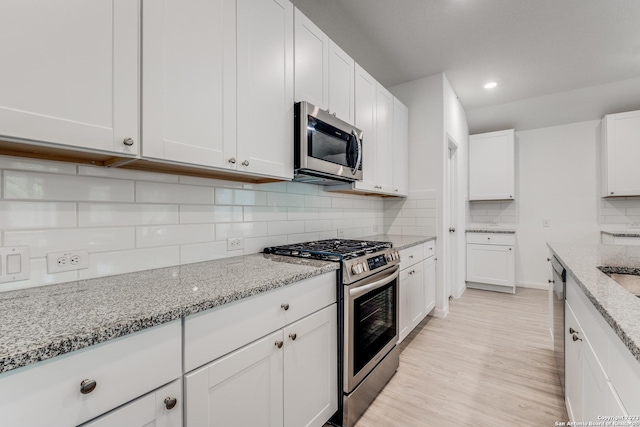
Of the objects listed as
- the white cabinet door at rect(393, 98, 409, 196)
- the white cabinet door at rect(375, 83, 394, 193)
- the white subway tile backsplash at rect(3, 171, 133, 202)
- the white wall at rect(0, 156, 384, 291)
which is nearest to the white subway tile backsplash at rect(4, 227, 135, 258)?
the white wall at rect(0, 156, 384, 291)

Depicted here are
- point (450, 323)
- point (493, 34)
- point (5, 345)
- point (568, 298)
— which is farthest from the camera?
point (450, 323)

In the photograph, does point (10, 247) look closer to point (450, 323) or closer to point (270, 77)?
point (270, 77)

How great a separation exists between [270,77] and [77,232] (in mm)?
1165

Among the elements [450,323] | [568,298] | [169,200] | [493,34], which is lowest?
[450,323]

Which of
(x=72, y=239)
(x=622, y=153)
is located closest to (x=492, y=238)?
(x=622, y=153)

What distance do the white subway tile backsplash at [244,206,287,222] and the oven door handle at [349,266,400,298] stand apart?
2.55 feet

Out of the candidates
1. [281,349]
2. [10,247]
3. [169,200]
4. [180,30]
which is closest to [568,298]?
[281,349]

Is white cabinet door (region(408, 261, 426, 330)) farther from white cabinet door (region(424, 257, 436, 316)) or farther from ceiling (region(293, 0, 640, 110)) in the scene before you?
ceiling (region(293, 0, 640, 110))

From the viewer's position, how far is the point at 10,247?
1021 millimetres

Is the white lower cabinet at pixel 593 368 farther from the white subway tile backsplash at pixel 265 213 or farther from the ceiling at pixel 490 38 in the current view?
the ceiling at pixel 490 38

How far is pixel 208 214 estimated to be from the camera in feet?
5.41

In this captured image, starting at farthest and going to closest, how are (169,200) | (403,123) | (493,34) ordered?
1. (403,123)
2. (493,34)
3. (169,200)

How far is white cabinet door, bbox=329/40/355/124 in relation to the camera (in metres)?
2.12

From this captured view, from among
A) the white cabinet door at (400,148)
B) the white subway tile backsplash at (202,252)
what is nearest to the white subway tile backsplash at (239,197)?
the white subway tile backsplash at (202,252)
